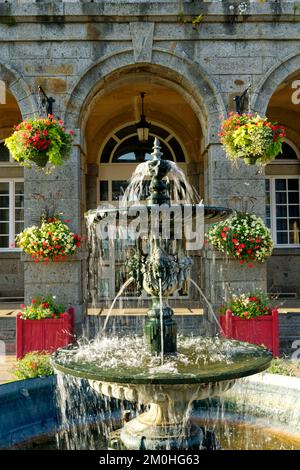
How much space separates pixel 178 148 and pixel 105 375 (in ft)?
35.3

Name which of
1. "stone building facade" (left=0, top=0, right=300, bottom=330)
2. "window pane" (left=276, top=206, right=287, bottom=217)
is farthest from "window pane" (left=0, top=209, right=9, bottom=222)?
"window pane" (left=276, top=206, right=287, bottom=217)

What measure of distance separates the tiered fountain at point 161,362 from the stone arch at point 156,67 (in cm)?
473

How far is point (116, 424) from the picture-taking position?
5941 millimetres

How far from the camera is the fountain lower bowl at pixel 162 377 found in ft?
13.9

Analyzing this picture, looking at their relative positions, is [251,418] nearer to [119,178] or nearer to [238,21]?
[238,21]

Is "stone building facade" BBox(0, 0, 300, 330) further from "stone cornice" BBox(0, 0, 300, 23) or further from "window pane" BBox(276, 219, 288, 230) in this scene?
"window pane" BBox(276, 219, 288, 230)

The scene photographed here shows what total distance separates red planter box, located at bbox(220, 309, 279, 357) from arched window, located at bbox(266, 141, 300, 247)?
5.50m

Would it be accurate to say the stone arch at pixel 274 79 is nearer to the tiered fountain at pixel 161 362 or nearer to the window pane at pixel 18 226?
the tiered fountain at pixel 161 362

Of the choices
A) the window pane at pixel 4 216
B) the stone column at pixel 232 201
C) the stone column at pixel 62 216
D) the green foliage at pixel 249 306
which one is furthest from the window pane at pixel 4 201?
the green foliage at pixel 249 306

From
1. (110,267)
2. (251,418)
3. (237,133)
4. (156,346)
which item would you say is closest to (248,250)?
(237,133)

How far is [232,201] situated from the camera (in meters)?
9.73

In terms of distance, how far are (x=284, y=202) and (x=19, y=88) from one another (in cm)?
785

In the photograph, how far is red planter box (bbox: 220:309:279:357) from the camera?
28.6 ft

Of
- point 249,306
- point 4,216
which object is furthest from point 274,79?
point 4,216
